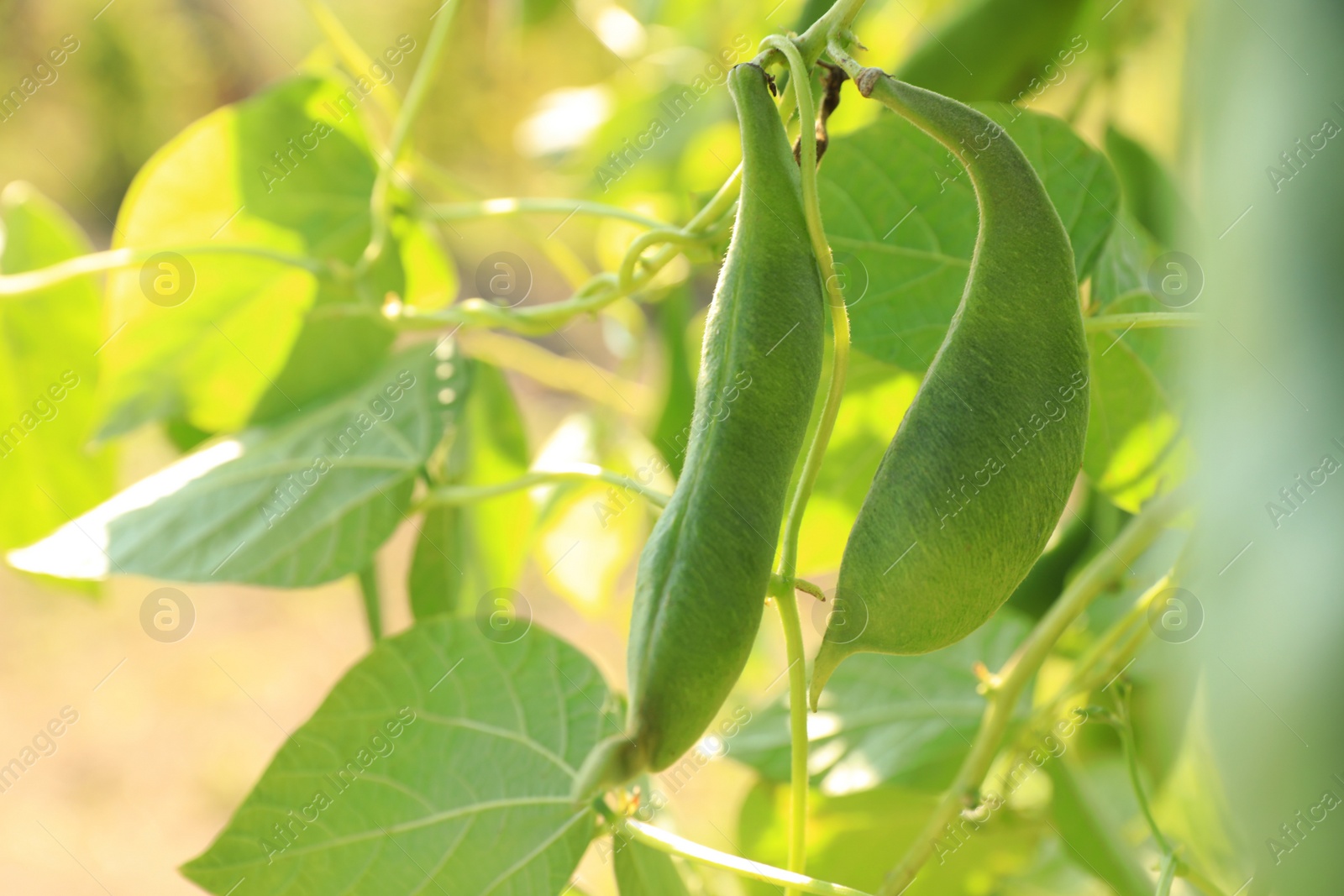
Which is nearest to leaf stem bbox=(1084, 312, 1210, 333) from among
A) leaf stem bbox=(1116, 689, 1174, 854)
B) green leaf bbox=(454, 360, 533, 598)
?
leaf stem bbox=(1116, 689, 1174, 854)

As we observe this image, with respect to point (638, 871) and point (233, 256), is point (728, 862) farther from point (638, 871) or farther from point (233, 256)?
point (233, 256)

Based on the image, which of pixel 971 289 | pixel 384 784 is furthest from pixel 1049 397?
pixel 384 784

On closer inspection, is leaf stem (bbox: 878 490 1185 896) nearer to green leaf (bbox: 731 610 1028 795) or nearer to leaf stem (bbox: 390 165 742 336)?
green leaf (bbox: 731 610 1028 795)

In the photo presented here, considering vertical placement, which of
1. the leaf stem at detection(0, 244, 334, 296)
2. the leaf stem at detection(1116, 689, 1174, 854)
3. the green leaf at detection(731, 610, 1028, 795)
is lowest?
the leaf stem at detection(1116, 689, 1174, 854)

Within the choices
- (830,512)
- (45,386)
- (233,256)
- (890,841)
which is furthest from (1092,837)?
(45,386)

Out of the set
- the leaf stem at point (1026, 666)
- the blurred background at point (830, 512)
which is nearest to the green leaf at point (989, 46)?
the blurred background at point (830, 512)

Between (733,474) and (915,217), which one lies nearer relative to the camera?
(733,474)
